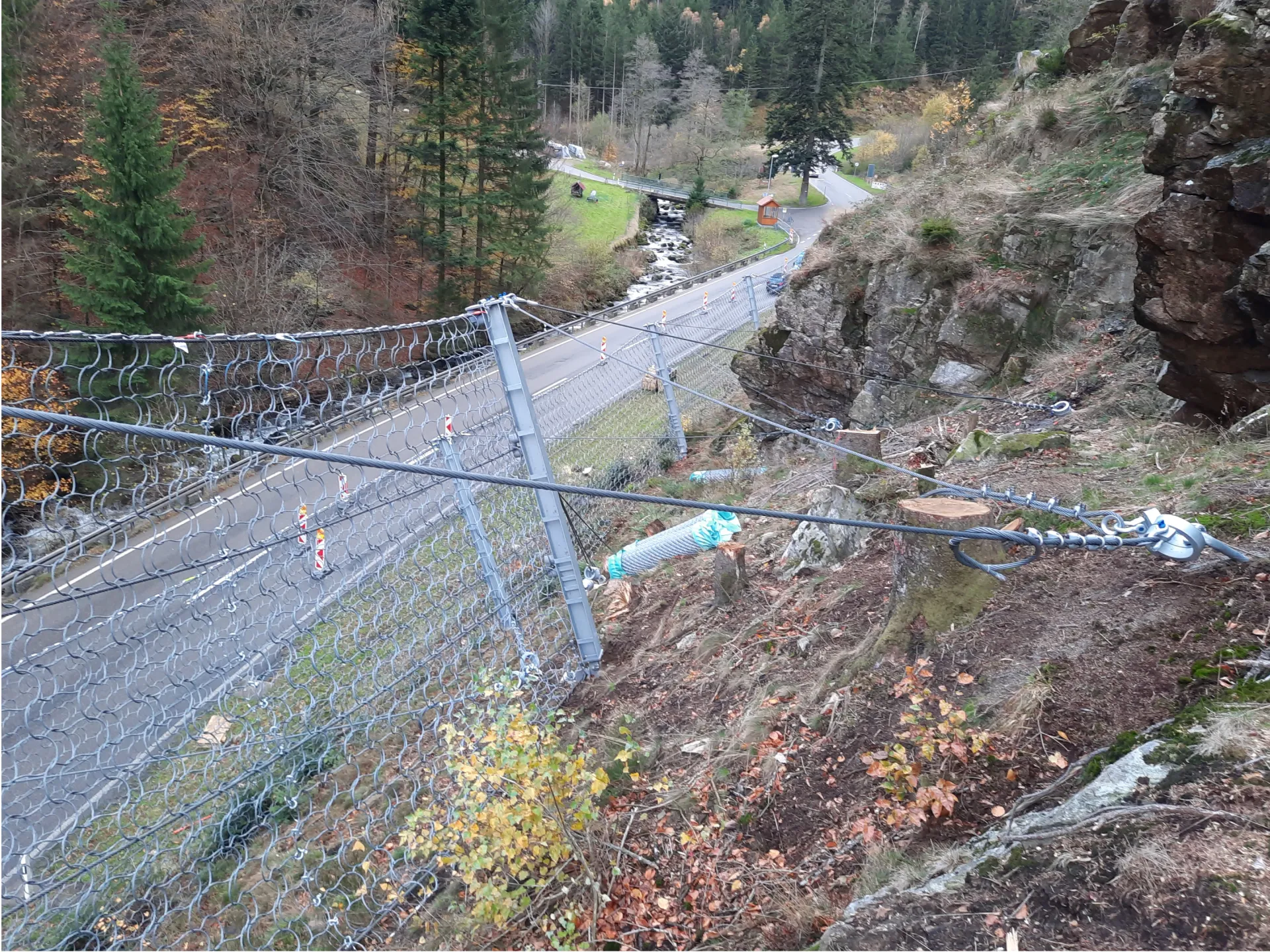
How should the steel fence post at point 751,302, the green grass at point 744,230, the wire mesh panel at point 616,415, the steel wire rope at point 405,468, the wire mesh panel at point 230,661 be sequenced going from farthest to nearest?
the green grass at point 744,230
the steel fence post at point 751,302
the wire mesh panel at point 616,415
the wire mesh panel at point 230,661
the steel wire rope at point 405,468

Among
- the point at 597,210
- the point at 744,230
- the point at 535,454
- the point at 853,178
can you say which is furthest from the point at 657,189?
the point at 535,454

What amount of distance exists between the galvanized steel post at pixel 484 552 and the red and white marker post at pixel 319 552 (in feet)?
2.21

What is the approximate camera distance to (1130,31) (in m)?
9.95

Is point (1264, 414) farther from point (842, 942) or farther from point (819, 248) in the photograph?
point (819, 248)

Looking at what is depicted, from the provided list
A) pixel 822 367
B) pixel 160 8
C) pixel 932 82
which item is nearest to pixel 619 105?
pixel 932 82

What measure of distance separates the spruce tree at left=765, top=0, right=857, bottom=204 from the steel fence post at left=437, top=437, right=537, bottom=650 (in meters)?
44.1

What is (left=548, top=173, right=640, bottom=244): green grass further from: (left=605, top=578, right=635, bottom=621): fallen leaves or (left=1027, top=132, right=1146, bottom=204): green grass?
(left=605, top=578, right=635, bottom=621): fallen leaves

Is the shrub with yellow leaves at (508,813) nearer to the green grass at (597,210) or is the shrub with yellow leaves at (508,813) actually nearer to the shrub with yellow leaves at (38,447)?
the shrub with yellow leaves at (38,447)

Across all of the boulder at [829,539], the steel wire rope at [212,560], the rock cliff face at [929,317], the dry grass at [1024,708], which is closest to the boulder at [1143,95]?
the rock cliff face at [929,317]

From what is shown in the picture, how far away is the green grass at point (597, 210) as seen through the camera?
102ft

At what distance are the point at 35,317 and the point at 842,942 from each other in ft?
58.4

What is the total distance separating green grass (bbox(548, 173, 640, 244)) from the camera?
3108 centimetres

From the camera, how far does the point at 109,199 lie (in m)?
12.5

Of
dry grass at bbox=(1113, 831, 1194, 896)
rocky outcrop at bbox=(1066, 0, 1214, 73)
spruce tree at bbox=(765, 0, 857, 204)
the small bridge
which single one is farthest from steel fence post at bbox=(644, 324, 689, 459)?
the small bridge
